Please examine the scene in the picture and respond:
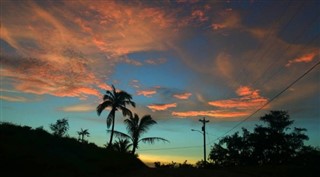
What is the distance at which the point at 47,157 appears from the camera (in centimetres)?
2058

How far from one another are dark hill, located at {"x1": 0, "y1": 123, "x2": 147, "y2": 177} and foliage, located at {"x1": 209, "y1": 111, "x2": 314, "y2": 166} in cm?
3895

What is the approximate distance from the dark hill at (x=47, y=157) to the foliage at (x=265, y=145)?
38.9 meters

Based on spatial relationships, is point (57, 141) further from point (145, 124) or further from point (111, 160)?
point (145, 124)

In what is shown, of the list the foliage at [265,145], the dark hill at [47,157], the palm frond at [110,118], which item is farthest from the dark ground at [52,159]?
the foliage at [265,145]

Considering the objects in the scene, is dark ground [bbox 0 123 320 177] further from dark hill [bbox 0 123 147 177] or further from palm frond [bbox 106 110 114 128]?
palm frond [bbox 106 110 114 128]

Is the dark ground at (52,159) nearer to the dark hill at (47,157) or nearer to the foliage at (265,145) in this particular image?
the dark hill at (47,157)

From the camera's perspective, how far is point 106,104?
4944cm

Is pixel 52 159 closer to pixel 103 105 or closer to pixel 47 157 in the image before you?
pixel 47 157

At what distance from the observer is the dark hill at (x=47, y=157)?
57.8 ft

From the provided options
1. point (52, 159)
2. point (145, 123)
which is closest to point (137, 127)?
point (145, 123)

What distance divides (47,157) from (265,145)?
50293mm

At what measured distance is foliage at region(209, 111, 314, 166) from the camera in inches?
2491

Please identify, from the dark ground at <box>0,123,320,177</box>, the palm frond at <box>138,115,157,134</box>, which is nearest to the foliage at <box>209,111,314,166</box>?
the palm frond at <box>138,115,157,134</box>

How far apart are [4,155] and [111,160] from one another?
1168cm
